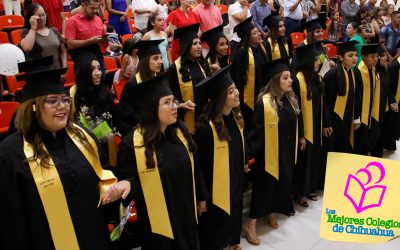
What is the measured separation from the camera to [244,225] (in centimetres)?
379

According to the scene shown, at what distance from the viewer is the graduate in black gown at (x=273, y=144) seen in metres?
3.53

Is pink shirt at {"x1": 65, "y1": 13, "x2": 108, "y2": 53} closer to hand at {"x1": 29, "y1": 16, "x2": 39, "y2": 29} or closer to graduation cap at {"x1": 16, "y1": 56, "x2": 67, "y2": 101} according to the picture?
hand at {"x1": 29, "y1": 16, "x2": 39, "y2": 29}

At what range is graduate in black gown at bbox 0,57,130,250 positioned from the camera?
1.94 m

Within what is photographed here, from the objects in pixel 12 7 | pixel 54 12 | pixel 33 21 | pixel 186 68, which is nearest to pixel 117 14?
pixel 54 12

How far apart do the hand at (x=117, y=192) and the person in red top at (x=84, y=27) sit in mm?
2930

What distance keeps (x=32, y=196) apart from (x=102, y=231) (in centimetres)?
44

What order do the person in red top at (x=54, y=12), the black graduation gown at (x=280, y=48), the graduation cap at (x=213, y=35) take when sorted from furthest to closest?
the black graduation gown at (x=280, y=48) → the person in red top at (x=54, y=12) → the graduation cap at (x=213, y=35)

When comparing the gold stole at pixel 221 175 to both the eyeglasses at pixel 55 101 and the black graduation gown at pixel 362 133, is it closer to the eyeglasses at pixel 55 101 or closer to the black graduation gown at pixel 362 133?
the eyeglasses at pixel 55 101

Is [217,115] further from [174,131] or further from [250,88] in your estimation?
[250,88]

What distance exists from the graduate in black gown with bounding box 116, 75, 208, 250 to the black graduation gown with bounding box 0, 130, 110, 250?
34cm

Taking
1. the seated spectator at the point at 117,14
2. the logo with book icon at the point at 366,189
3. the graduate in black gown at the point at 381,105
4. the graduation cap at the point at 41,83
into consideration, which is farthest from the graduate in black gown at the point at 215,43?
the logo with book icon at the point at 366,189

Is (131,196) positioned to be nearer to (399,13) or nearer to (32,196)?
(32,196)

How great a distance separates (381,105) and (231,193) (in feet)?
9.62

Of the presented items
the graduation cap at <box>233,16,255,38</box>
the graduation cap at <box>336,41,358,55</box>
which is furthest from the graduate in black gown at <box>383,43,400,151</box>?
the graduation cap at <box>233,16,255,38</box>
